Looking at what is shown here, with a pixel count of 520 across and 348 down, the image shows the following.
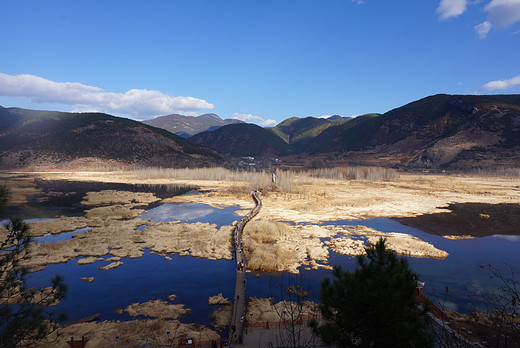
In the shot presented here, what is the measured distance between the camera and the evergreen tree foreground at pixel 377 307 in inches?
273

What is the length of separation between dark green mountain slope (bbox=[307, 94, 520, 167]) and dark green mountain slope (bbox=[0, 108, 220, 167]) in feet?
297

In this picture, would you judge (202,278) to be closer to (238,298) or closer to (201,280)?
(201,280)

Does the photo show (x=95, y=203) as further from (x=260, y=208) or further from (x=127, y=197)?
(x=260, y=208)

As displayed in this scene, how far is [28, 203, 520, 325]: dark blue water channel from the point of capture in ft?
62.0

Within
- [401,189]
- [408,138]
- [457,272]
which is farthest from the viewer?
[408,138]

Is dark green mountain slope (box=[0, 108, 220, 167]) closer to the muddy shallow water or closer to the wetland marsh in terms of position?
the wetland marsh

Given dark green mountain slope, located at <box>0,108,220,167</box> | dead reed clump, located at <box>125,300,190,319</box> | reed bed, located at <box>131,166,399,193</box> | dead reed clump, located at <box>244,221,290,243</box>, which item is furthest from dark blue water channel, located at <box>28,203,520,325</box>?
dark green mountain slope, located at <box>0,108,220,167</box>

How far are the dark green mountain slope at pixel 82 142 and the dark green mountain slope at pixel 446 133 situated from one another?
297 feet

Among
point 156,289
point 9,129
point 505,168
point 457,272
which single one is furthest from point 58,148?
point 505,168

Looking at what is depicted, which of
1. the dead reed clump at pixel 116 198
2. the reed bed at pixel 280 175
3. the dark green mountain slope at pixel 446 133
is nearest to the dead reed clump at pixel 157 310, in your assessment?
the dead reed clump at pixel 116 198

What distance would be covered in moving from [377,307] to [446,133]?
15738cm

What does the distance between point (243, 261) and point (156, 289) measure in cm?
746

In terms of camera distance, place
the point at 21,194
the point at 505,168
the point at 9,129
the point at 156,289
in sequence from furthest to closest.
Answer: the point at 9,129
the point at 505,168
the point at 21,194
the point at 156,289

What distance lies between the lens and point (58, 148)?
380 feet
